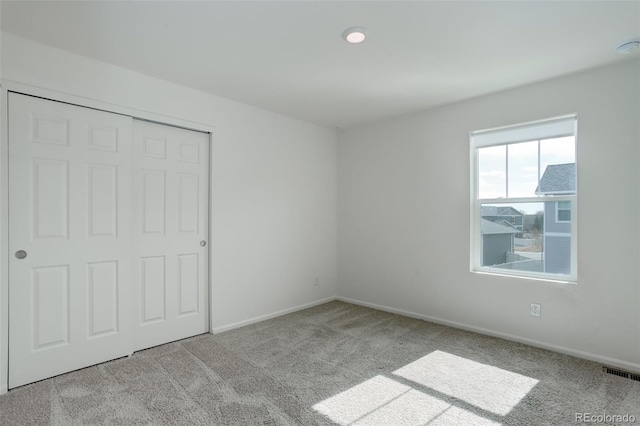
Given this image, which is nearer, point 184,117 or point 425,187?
point 184,117

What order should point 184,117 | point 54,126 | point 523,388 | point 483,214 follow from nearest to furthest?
point 523,388 < point 54,126 < point 184,117 < point 483,214

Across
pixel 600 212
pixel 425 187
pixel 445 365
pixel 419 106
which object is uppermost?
pixel 419 106

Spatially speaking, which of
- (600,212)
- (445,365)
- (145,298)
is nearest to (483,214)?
(600,212)

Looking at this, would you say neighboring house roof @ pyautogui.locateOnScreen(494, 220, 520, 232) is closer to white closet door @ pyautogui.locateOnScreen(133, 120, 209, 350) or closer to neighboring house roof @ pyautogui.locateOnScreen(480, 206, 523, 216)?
neighboring house roof @ pyautogui.locateOnScreen(480, 206, 523, 216)

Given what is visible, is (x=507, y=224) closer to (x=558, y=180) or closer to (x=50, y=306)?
(x=558, y=180)

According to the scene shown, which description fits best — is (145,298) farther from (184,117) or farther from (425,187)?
(425,187)

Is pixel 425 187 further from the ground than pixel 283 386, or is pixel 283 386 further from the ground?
pixel 425 187

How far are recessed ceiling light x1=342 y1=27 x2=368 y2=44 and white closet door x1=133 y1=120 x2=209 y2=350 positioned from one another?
1.88 metres

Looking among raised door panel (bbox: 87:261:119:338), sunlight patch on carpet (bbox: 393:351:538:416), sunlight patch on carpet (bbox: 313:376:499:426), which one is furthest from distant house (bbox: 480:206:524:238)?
raised door panel (bbox: 87:261:119:338)

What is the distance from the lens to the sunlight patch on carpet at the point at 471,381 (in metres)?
2.26

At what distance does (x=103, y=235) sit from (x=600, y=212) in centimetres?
423

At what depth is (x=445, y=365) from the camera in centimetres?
278

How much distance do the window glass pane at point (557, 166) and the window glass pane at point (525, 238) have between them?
0.50 feet

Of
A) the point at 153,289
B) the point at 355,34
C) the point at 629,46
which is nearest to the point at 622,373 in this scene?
the point at 629,46
